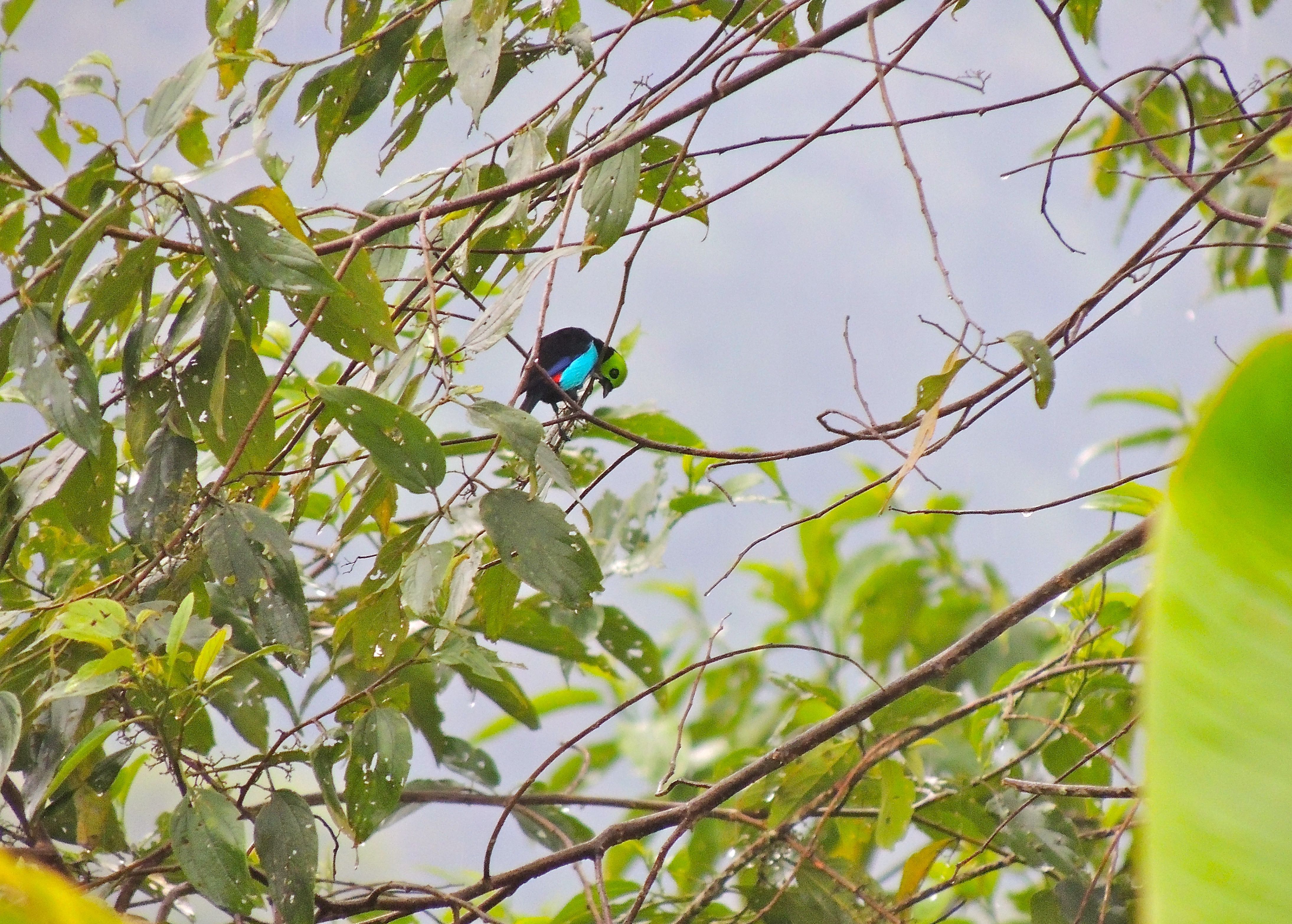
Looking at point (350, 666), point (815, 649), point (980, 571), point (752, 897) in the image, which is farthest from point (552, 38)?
point (980, 571)

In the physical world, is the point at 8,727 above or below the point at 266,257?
below

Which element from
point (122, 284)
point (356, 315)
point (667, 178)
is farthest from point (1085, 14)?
point (122, 284)

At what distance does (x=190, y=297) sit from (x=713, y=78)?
717mm

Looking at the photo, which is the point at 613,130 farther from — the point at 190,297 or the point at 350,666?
the point at 350,666

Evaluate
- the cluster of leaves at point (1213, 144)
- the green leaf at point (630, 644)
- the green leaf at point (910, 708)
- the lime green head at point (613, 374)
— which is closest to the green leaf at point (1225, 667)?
the cluster of leaves at point (1213, 144)

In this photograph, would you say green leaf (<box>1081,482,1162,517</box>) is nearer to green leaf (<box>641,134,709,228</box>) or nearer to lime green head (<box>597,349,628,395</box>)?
green leaf (<box>641,134,709,228</box>)

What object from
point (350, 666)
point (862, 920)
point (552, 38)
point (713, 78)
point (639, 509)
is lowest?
point (862, 920)

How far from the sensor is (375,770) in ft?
4.23

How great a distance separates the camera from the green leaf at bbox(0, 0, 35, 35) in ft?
4.20

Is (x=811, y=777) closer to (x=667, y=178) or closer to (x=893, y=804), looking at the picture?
(x=893, y=804)

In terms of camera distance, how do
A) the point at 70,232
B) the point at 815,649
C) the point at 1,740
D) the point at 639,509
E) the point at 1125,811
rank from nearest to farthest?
the point at 1,740
the point at 70,232
the point at 815,649
the point at 1125,811
the point at 639,509

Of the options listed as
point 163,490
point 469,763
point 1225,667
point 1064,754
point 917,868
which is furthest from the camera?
point 469,763

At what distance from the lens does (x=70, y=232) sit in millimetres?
1326

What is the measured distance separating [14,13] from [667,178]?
0.83m
